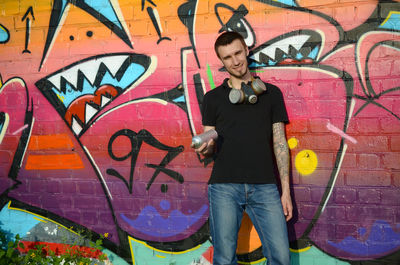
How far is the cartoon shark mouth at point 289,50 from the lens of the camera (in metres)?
3.10

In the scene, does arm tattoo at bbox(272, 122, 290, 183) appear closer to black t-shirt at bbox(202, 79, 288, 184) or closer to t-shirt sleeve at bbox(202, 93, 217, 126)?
black t-shirt at bbox(202, 79, 288, 184)

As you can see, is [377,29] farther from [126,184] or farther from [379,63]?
[126,184]

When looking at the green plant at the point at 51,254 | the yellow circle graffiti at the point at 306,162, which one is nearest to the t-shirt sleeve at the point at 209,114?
the yellow circle graffiti at the point at 306,162

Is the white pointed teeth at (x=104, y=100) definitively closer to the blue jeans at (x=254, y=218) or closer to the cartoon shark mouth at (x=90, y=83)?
the cartoon shark mouth at (x=90, y=83)

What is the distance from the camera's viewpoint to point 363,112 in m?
3.02

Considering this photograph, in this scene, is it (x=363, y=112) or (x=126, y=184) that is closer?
(x=363, y=112)

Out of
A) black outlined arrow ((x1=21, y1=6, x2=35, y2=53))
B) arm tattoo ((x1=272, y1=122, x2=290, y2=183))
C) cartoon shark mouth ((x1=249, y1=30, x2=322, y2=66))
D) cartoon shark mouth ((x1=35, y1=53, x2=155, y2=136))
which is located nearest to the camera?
arm tattoo ((x1=272, y1=122, x2=290, y2=183))

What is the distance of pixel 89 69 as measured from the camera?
3.60 metres

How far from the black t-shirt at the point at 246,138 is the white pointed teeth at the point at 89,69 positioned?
1197 millimetres

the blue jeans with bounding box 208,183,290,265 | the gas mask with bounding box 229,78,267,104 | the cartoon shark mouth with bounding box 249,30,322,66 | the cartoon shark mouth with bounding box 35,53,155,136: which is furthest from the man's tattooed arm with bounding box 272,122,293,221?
the cartoon shark mouth with bounding box 35,53,155,136

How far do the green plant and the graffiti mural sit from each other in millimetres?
116

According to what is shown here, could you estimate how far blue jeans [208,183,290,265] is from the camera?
263 cm

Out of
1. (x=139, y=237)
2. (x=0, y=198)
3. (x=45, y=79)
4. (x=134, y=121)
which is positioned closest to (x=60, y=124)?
(x=45, y=79)

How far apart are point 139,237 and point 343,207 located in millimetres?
1903
